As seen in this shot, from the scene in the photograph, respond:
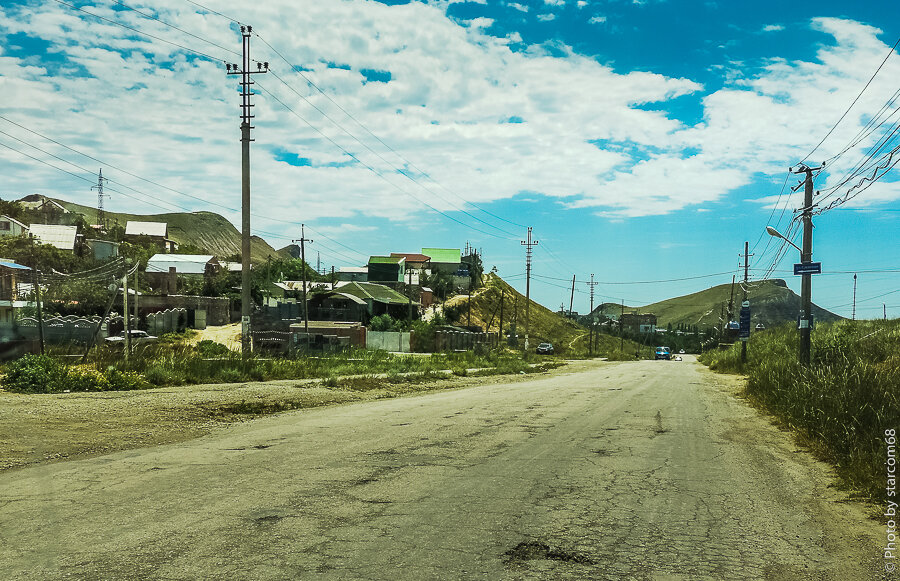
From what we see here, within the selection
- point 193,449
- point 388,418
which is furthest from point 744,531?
point 388,418

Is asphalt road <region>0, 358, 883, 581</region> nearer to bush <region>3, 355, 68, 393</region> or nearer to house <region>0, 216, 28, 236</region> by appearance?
bush <region>3, 355, 68, 393</region>

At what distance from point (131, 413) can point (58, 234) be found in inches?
3629

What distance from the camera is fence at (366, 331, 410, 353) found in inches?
2212

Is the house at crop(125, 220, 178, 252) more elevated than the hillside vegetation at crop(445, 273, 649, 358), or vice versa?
the house at crop(125, 220, 178, 252)

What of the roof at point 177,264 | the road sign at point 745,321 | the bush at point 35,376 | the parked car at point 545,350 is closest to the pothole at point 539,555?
the bush at point 35,376

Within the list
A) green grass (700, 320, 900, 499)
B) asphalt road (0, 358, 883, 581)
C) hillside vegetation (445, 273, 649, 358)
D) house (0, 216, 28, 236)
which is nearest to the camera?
asphalt road (0, 358, 883, 581)

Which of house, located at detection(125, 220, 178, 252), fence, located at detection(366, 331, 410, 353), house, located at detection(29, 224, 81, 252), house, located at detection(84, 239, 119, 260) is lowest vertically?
fence, located at detection(366, 331, 410, 353)

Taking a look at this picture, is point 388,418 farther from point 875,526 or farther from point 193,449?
point 875,526

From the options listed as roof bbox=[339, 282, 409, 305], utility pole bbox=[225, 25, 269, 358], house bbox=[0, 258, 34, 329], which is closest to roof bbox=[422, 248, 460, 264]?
roof bbox=[339, 282, 409, 305]

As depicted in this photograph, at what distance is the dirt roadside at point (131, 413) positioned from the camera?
9594 millimetres

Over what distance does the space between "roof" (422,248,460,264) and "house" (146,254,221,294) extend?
41.4 meters

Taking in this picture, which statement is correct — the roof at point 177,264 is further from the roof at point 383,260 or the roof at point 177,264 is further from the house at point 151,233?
the house at point 151,233

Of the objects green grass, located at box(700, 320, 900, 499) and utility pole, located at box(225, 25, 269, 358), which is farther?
utility pole, located at box(225, 25, 269, 358)

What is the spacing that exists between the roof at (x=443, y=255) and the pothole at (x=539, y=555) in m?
114
